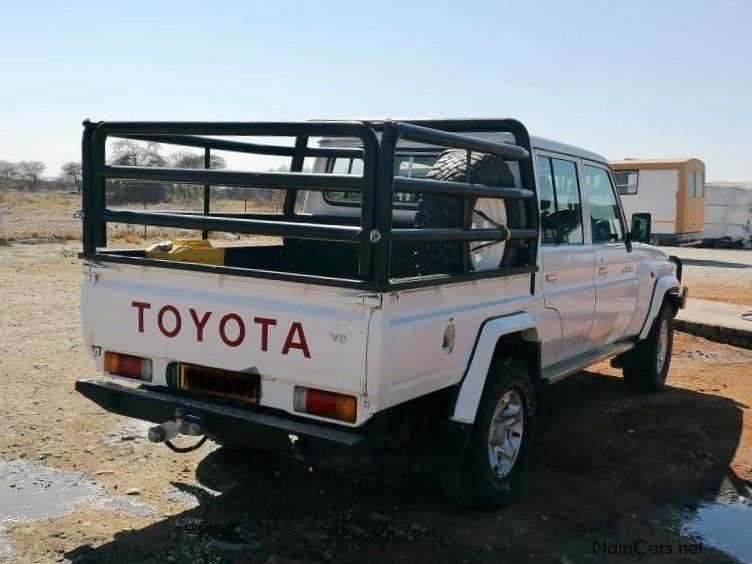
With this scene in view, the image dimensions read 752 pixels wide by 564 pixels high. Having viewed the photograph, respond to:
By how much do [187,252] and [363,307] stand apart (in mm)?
1566

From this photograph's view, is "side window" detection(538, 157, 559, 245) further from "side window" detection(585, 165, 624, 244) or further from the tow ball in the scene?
the tow ball

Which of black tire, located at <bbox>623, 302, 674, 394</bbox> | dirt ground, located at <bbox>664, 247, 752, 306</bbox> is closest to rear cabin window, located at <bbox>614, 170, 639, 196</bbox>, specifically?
dirt ground, located at <bbox>664, 247, 752, 306</bbox>

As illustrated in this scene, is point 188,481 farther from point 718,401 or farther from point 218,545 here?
point 718,401

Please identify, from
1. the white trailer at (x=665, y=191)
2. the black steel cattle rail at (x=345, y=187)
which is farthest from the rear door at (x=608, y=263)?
the white trailer at (x=665, y=191)

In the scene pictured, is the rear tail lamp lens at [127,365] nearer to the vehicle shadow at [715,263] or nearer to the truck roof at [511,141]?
the truck roof at [511,141]

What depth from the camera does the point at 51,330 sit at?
841 centimetres

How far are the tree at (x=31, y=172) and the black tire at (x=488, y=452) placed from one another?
78089mm

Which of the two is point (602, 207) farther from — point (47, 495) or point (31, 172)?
point (31, 172)

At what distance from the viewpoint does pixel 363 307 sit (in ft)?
10.8

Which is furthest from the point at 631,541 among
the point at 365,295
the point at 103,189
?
the point at 103,189

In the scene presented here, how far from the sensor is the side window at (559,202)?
505 cm

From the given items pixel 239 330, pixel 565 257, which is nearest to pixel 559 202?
pixel 565 257

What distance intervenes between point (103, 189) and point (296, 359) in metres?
1.50

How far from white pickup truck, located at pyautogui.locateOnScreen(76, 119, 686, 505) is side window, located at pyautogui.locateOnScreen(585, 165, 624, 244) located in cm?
66
